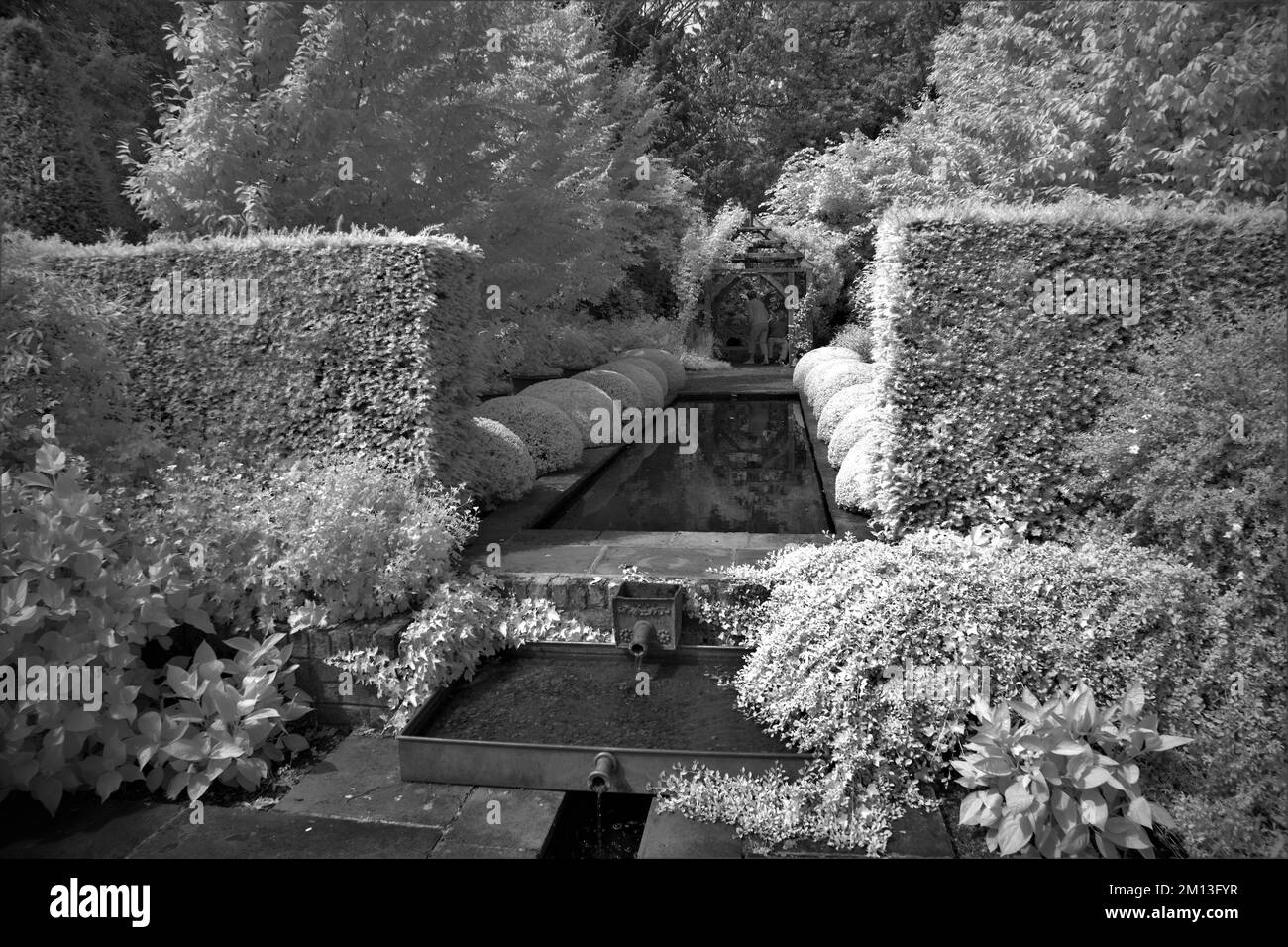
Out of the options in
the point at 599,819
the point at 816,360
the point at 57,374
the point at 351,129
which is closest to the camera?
the point at 599,819

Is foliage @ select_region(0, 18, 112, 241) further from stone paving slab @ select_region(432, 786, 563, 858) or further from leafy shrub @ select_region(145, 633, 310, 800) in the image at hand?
stone paving slab @ select_region(432, 786, 563, 858)

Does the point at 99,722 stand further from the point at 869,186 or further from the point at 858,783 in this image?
the point at 869,186

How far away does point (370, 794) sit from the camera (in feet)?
12.5

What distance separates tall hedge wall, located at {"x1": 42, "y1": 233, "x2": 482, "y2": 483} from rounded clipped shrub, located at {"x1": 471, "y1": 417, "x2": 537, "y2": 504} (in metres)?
0.92

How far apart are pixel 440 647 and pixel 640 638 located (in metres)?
1.08

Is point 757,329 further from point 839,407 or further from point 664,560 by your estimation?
point 664,560

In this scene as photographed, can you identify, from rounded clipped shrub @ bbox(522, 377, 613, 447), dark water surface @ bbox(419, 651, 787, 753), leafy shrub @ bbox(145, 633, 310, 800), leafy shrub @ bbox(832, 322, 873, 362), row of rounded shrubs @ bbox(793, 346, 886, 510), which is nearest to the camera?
leafy shrub @ bbox(145, 633, 310, 800)

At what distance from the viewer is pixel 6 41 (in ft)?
26.6

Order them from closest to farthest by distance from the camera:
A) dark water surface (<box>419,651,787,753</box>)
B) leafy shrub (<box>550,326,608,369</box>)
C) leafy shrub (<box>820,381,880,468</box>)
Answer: dark water surface (<box>419,651,787,753</box>) → leafy shrub (<box>820,381,880,468</box>) → leafy shrub (<box>550,326,608,369</box>)

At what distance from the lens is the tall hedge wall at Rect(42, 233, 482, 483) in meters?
5.70

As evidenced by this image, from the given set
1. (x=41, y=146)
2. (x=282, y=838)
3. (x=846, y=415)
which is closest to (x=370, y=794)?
(x=282, y=838)

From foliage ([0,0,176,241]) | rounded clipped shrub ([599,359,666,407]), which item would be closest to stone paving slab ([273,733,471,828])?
foliage ([0,0,176,241])

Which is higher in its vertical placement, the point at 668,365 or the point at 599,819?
the point at 668,365

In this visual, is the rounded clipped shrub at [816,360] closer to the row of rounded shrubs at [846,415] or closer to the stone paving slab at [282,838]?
the row of rounded shrubs at [846,415]
